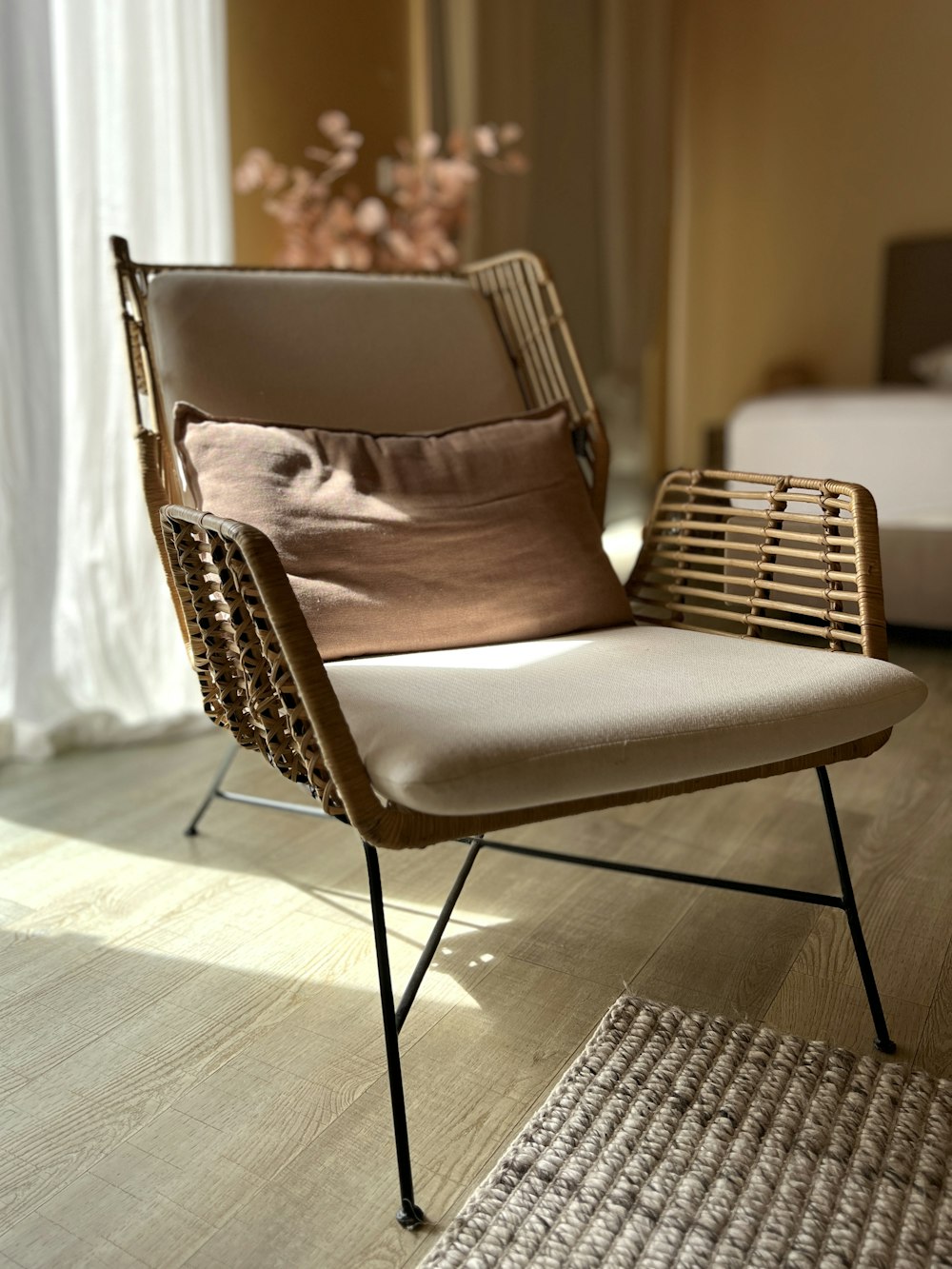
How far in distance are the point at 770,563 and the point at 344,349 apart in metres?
0.64

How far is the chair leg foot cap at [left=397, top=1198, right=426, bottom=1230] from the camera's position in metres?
0.89

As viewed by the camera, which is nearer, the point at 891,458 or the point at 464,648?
the point at 464,648

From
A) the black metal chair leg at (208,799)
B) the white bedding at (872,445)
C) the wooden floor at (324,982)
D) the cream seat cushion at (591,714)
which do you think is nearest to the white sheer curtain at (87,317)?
the wooden floor at (324,982)

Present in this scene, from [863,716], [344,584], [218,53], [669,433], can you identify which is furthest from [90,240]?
[669,433]

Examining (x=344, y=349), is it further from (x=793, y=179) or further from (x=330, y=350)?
(x=793, y=179)

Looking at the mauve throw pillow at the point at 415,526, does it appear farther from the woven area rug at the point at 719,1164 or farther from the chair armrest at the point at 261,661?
the woven area rug at the point at 719,1164

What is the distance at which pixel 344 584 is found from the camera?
3.97ft

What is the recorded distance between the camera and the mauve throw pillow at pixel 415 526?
121cm

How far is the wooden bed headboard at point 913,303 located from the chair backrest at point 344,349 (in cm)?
315

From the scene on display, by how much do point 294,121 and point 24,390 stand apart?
1.21m

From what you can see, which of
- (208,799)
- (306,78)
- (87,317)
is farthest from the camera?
(306,78)

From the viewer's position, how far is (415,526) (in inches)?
50.5

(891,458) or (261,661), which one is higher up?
(261,661)

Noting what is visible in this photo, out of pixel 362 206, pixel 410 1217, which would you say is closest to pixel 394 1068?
pixel 410 1217
